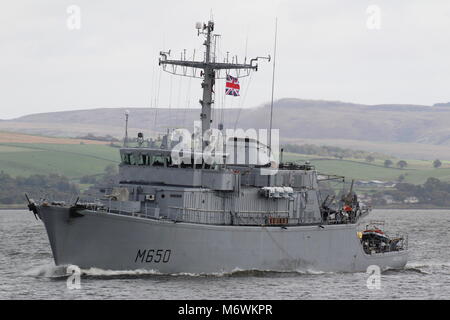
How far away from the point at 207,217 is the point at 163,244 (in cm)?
290

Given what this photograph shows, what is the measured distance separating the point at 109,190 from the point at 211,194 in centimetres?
448

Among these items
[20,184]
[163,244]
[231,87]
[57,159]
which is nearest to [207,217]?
[163,244]

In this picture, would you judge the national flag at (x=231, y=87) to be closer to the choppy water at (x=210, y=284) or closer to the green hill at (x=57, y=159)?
the choppy water at (x=210, y=284)

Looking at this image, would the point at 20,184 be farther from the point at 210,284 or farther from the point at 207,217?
the point at 210,284

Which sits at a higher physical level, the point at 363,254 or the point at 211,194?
the point at 211,194

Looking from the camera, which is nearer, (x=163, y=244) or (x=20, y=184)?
(x=163, y=244)

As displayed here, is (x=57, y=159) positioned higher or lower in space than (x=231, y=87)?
lower

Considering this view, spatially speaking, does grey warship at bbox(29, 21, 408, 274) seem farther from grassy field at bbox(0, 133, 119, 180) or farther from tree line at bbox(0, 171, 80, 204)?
grassy field at bbox(0, 133, 119, 180)

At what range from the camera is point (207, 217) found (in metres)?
36.0

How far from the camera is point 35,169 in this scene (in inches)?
4616

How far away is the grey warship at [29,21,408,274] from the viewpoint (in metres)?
33.7

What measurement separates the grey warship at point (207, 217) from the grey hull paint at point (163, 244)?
0.13ft
